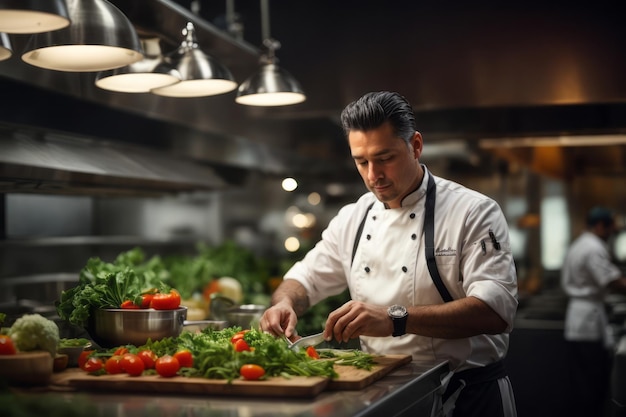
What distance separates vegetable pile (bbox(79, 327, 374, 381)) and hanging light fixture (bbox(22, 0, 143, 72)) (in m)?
0.90

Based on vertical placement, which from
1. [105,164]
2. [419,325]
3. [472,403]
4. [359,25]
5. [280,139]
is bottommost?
[472,403]

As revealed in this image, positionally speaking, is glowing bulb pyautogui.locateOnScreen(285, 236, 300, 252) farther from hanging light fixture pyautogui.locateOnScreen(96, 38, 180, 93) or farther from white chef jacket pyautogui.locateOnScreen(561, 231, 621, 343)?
hanging light fixture pyautogui.locateOnScreen(96, 38, 180, 93)

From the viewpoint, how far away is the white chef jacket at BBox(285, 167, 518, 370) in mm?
2795

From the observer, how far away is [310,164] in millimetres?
7508

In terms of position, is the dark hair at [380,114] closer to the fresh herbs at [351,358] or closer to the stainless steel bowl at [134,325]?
the fresh herbs at [351,358]

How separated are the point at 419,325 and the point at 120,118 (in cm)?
299

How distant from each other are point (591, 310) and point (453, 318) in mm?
4400

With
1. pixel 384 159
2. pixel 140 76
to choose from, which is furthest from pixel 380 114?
pixel 140 76

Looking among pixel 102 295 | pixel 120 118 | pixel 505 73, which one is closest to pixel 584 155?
pixel 505 73

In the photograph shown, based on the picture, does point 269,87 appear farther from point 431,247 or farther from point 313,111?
point 313,111

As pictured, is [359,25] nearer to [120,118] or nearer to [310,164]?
[120,118]

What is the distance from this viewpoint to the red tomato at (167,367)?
90.7 inches

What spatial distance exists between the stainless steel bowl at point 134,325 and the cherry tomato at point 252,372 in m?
0.64

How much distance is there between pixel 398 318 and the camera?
8.67 feet
